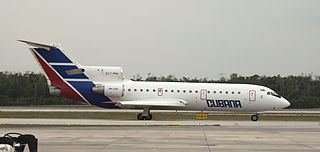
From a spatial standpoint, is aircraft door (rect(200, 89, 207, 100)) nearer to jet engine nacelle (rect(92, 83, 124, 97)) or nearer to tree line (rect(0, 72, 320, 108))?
jet engine nacelle (rect(92, 83, 124, 97))

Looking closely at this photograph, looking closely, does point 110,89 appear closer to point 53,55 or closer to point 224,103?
point 53,55

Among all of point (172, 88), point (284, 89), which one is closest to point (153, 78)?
point (284, 89)

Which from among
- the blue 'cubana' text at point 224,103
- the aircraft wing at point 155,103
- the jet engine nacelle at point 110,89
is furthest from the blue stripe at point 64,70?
the blue 'cubana' text at point 224,103

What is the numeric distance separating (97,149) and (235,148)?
4.60m

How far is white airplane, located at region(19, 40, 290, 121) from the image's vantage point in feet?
118

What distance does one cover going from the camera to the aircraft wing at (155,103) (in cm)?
3625

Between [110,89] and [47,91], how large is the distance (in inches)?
1154

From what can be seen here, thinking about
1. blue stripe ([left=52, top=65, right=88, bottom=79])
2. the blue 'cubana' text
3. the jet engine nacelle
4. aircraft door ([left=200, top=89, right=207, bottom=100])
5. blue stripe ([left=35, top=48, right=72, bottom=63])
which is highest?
blue stripe ([left=35, top=48, right=72, bottom=63])

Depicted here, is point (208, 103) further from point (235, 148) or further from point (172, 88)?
point (235, 148)

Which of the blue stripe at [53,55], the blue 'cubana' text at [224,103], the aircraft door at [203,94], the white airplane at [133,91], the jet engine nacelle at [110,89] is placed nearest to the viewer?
the blue stripe at [53,55]

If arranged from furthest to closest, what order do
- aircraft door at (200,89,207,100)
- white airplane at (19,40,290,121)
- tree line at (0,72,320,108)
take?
tree line at (0,72,320,108) < aircraft door at (200,89,207,100) < white airplane at (19,40,290,121)

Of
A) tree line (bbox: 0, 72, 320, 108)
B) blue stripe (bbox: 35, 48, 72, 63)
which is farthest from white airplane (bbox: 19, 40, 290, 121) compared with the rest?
tree line (bbox: 0, 72, 320, 108)

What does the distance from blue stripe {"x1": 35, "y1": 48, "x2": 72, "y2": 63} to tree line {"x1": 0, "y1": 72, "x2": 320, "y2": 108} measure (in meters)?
25.2

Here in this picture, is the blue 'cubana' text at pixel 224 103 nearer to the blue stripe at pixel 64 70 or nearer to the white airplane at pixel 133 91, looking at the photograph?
the white airplane at pixel 133 91
